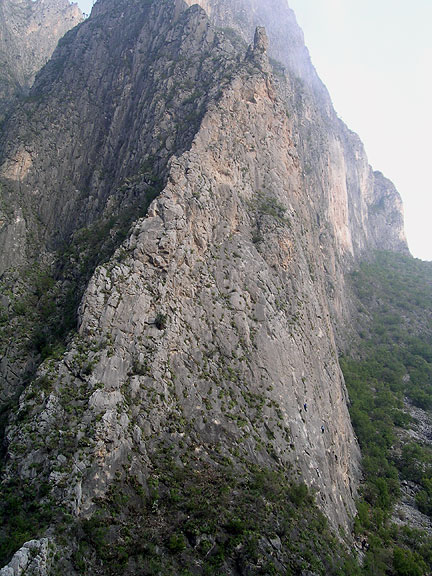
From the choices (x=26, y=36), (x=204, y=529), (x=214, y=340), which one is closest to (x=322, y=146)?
(x=26, y=36)

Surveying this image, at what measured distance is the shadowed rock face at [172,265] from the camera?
80.9 feet

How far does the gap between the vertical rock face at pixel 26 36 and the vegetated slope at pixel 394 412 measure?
7893 cm

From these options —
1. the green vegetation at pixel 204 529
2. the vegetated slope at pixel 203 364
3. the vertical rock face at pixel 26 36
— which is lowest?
the green vegetation at pixel 204 529

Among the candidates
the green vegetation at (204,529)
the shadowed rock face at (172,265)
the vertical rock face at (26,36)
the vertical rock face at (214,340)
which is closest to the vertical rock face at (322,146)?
the shadowed rock face at (172,265)

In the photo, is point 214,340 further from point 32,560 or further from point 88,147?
point 88,147

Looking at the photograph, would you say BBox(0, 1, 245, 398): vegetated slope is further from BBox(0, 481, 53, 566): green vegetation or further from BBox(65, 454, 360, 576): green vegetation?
BBox(65, 454, 360, 576): green vegetation

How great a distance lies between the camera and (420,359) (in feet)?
265

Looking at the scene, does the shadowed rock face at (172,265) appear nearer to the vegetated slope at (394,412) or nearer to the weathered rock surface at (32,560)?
the weathered rock surface at (32,560)

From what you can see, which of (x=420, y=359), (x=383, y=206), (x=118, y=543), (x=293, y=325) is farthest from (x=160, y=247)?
(x=383, y=206)

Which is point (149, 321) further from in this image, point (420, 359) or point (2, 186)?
point (420, 359)

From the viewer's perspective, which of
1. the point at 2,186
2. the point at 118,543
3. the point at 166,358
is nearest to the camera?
the point at 118,543

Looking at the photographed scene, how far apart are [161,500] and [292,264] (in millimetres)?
30991

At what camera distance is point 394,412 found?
63.7 metres

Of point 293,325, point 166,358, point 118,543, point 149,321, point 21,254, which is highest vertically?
point 293,325
